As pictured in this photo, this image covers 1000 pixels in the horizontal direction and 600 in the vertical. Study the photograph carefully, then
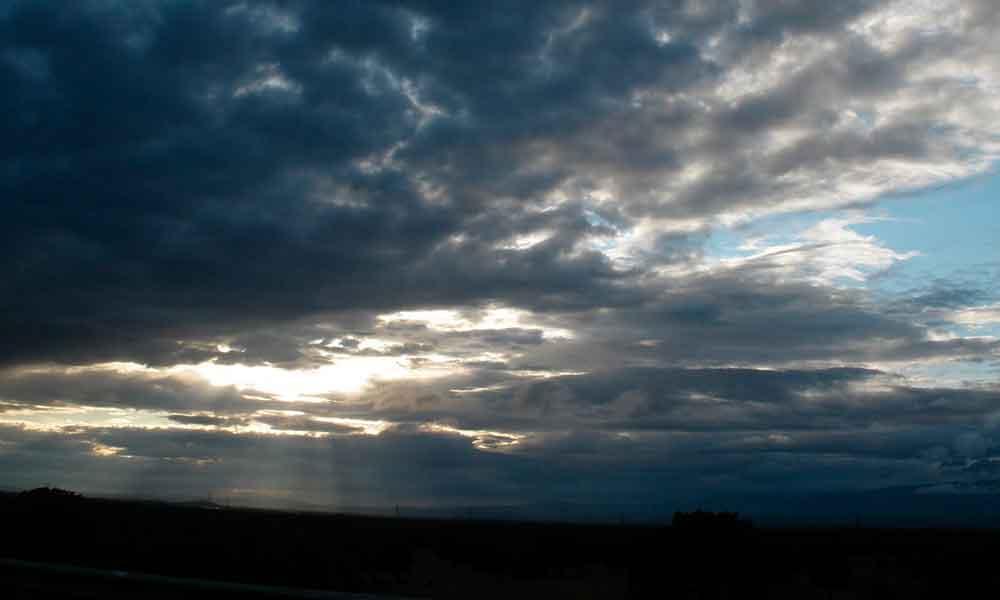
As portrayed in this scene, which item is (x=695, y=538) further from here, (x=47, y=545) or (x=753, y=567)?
(x=47, y=545)

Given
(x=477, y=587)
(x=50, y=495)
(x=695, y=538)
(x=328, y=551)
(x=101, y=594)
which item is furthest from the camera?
(x=50, y=495)

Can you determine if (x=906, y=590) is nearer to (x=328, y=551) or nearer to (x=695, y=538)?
(x=695, y=538)

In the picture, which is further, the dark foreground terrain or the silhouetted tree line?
the silhouetted tree line

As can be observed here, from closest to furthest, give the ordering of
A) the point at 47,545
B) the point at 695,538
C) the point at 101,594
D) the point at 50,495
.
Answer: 1. the point at 101,594
2. the point at 695,538
3. the point at 47,545
4. the point at 50,495

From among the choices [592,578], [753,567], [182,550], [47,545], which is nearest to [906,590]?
[753,567]

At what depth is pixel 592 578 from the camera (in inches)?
1495

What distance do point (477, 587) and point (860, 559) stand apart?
22.6 metres

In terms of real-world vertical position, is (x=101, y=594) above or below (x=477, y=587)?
above

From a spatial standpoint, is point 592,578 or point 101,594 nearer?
point 101,594

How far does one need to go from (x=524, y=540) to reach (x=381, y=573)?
2507 centimetres

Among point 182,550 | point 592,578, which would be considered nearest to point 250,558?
point 182,550

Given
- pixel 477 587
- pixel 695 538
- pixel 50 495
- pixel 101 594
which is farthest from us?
pixel 50 495

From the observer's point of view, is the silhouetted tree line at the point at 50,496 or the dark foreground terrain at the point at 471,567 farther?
the silhouetted tree line at the point at 50,496

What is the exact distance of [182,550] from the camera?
32188 mm
